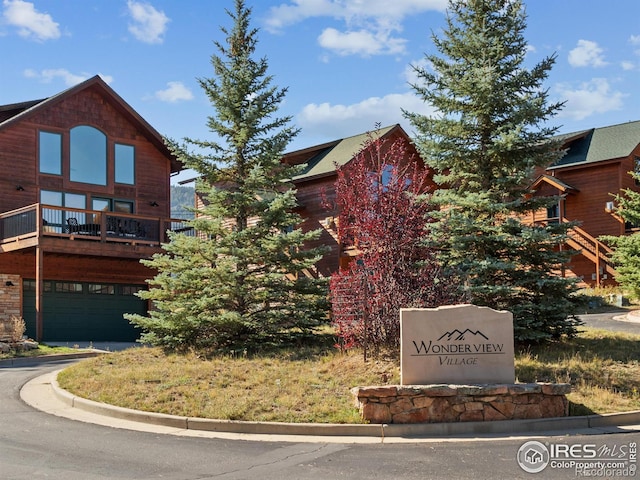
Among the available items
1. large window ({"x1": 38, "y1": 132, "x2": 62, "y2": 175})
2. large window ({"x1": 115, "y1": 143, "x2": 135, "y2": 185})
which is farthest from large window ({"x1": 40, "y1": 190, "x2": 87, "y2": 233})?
large window ({"x1": 115, "y1": 143, "x2": 135, "y2": 185})

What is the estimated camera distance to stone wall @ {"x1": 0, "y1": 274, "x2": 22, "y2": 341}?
25609 millimetres

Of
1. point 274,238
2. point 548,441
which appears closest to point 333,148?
point 274,238

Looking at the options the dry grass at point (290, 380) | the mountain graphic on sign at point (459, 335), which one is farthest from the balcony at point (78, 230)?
the mountain graphic on sign at point (459, 335)

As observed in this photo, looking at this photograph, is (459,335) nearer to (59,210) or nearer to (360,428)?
(360,428)

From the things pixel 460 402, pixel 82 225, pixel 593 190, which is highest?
pixel 593 190

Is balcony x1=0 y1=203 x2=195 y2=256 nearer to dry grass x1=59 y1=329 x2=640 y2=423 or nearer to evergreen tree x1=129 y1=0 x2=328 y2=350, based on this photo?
evergreen tree x1=129 y1=0 x2=328 y2=350

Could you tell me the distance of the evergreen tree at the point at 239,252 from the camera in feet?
52.6

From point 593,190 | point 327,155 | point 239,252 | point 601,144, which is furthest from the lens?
point 601,144

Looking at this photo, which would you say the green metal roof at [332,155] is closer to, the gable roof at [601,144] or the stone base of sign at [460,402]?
the gable roof at [601,144]

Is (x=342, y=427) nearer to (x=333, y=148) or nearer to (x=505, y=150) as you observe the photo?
(x=505, y=150)

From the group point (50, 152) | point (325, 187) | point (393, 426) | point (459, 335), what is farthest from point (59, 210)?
point (393, 426)

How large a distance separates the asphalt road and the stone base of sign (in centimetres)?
82

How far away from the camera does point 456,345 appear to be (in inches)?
452

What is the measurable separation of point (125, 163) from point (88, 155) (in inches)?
68.7
